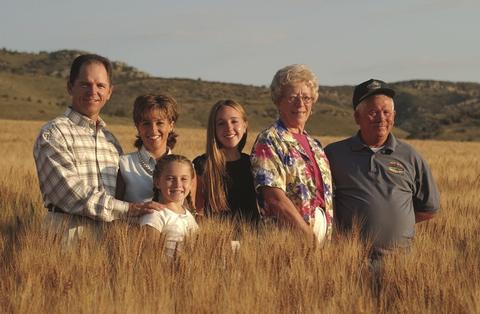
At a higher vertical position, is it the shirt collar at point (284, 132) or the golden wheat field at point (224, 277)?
the shirt collar at point (284, 132)

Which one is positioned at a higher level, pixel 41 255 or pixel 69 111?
pixel 69 111

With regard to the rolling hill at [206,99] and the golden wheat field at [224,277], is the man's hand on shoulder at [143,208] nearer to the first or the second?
the golden wheat field at [224,277]

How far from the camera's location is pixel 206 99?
91812 mm

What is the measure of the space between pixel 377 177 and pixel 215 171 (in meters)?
1.04

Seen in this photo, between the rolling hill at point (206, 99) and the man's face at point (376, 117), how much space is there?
47081 millimetres

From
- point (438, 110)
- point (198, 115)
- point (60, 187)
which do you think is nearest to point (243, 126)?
point (60, 187)

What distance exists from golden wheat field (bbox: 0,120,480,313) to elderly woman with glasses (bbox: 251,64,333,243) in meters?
0.57

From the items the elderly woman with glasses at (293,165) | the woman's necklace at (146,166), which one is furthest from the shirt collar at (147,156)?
the elderly woman with glasses at (293,165)

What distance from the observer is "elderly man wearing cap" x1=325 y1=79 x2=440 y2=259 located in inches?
160

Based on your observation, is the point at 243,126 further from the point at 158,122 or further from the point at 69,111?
the point at 69,111

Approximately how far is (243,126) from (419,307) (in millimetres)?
2125

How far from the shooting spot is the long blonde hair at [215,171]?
4.25 meters

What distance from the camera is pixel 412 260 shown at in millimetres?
2977

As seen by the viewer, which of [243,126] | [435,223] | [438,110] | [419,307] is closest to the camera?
[419,307]
